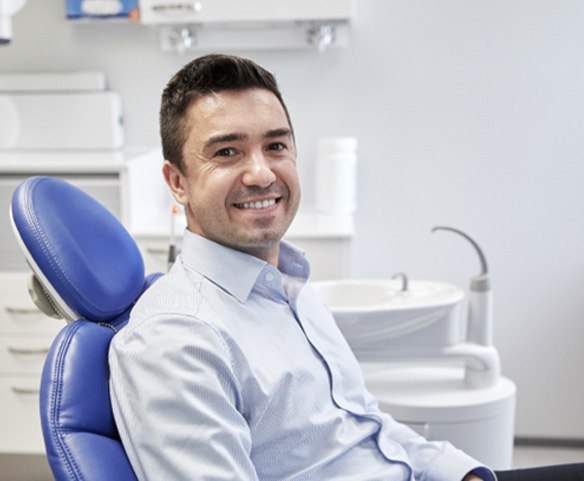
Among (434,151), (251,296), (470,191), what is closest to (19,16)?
(434,151)

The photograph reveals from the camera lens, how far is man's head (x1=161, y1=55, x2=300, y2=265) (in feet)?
3.66

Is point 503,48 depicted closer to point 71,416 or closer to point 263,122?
point 263,122

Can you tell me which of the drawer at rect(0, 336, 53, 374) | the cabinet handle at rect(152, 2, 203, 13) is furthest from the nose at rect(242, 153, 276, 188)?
the drawer at rect(0, 336, 53, 374)

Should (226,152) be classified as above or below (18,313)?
above

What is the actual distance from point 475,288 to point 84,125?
131 cm

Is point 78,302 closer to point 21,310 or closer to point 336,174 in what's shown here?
point 21,310

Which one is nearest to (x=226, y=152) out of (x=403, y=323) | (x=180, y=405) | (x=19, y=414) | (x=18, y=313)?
(x=180, y=405)

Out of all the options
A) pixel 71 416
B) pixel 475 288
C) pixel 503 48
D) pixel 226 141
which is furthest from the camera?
pixel 503 48

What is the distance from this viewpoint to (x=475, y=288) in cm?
A: 196

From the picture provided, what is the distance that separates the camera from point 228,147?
112 cm

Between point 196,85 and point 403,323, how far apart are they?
934 mm

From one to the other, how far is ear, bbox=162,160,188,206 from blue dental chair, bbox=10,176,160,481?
0.14 m

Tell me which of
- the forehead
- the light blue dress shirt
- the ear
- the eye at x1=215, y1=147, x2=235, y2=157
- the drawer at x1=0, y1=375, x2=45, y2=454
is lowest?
the drawer at x1=0, y1=375, x2=45, y2=454

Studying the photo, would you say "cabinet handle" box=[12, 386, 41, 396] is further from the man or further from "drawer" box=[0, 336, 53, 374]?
the man
